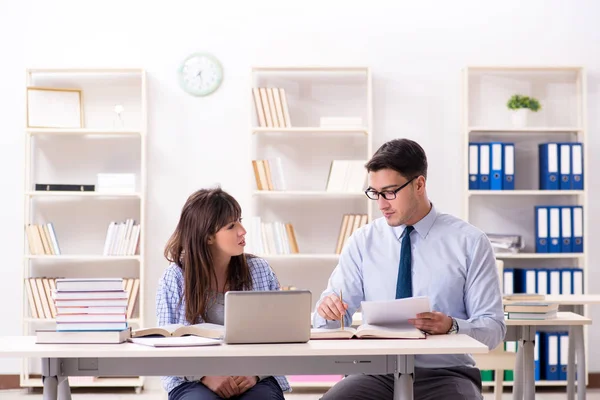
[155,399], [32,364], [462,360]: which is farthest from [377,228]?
[32,364]

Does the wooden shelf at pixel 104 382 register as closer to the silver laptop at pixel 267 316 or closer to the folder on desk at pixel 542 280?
the folder on desk at pixel 542 280

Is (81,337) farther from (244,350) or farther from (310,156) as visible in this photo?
(310,156)

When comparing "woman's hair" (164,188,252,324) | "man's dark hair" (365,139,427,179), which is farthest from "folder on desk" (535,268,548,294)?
"woman's hair" (164,188,252,324)

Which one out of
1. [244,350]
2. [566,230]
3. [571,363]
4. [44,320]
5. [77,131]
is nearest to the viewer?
[244,350]

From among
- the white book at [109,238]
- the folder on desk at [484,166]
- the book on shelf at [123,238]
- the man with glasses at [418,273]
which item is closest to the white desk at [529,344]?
the man with glasses at [418,273]

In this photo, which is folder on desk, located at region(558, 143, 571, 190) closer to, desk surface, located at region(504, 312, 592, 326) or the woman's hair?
desk surface, located at region(504, 312, 592, 326)

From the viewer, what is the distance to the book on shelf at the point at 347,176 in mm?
5172

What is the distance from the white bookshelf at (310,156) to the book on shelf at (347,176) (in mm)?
233

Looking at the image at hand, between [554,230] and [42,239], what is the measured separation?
315 cm

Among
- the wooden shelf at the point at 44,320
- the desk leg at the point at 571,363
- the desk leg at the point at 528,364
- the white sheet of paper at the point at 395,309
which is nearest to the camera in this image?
the white sheet of paper at the point at 395,309

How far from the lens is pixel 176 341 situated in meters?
2.24

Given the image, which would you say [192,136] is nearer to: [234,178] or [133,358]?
[234,178]

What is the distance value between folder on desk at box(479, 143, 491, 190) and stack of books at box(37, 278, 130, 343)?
3.35 meters

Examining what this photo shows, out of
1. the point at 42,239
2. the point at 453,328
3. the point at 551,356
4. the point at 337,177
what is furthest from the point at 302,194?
the point at 453,328
